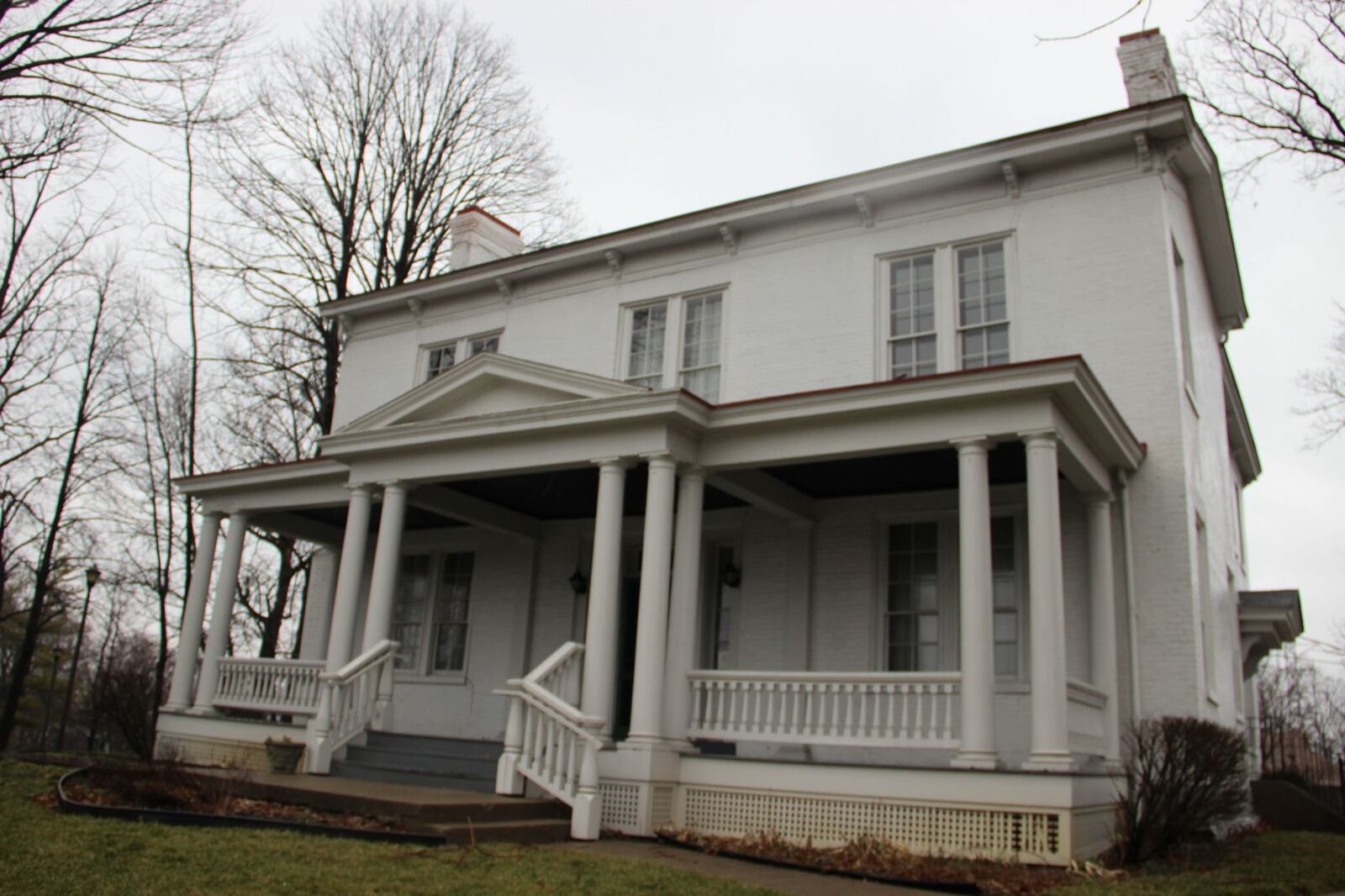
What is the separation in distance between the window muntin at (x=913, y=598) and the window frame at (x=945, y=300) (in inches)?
75.7

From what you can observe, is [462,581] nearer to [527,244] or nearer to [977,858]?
[977,858]

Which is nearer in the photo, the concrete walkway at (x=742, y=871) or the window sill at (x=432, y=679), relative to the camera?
the concrete walkway at (x=742, y=871)

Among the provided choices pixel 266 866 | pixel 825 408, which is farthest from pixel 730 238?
pixel 266 866

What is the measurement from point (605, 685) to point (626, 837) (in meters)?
1.49

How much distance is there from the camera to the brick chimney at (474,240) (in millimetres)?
18797

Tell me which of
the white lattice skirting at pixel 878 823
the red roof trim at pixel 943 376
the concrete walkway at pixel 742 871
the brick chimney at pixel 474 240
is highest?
the brick chimney at pixel 474 240

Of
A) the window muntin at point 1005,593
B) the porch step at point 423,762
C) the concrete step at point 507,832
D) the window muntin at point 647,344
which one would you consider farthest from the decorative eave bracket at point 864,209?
the concrete step at point 507,832

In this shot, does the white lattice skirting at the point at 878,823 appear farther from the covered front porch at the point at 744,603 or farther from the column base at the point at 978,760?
the column base at the point at 978,760

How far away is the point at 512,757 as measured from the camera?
10125mm

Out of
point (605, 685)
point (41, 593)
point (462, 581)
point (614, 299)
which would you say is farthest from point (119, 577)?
point (605, 685)

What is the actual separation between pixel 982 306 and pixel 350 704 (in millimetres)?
8761

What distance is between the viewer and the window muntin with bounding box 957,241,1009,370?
12570 millimetres

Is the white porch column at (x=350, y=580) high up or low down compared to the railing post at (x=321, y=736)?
up

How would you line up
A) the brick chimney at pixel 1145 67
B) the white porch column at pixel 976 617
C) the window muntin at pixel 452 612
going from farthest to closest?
the window muntin at pixel 452 612 → the brick chimney at pixel 1145 67 → the white porch column at pixel 976 617
